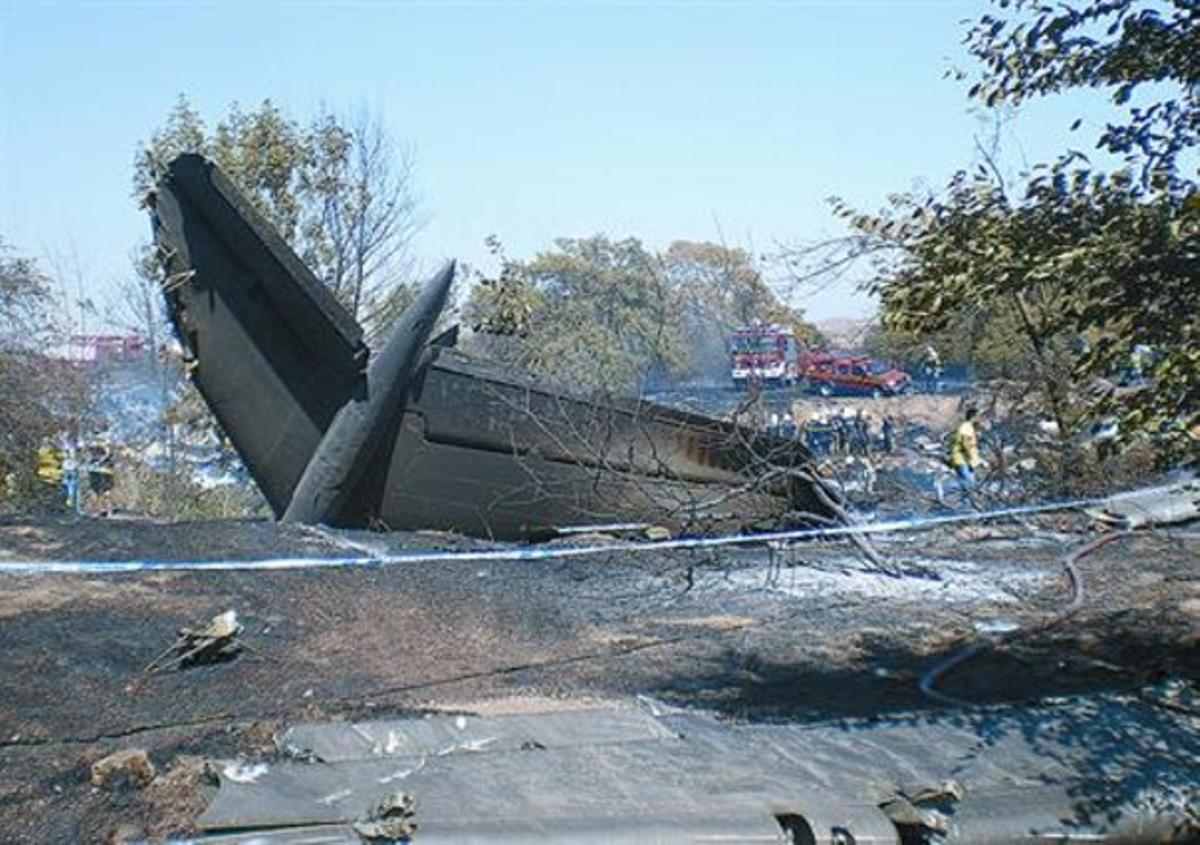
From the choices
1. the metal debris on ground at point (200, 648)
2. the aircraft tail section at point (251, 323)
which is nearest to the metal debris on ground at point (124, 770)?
the metal debris on ground at point (200, 648)

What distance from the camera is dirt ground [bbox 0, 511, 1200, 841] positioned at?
4.77 m

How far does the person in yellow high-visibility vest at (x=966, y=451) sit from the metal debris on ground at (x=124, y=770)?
1033cm

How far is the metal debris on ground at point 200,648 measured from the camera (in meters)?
5.81

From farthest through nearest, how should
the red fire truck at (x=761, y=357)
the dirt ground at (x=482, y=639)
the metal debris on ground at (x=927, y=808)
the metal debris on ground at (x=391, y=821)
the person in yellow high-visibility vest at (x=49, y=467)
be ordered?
the person in yellow high-visibility vest at (x=49, y=467)
the red fire truck at (x=761, y=357)
the dirt ground at (x=482, y=639)
the metal debris on ground at (x=927, y=808)
the metal debris on ground at (x=391, y=821)

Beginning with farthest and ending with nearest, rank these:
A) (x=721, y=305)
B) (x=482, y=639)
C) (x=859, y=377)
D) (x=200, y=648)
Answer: (x=859, y=377) → (x=721, y=305) → (x=482, y=639) → (x=200, y=648)

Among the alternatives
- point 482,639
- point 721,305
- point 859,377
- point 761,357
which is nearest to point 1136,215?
point 482,639

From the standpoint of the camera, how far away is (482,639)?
6738 millimetres

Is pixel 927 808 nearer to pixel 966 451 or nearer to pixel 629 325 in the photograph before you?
pixel 966 451

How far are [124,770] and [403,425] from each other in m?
5.94

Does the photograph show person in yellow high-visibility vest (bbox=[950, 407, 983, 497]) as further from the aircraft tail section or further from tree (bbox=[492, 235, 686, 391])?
the aircraft tail section

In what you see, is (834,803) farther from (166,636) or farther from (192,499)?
(192,499)

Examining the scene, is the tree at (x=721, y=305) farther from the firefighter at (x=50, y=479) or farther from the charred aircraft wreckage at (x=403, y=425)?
the firefighter at (x=50, y=479)

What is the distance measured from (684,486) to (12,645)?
564 cm

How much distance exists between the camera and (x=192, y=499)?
53.9 feet
